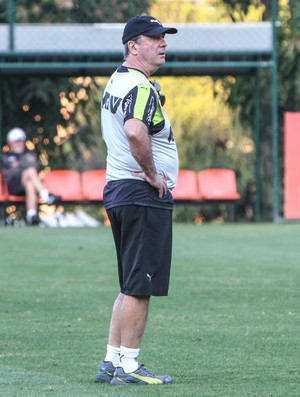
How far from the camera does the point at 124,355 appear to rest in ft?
21.4

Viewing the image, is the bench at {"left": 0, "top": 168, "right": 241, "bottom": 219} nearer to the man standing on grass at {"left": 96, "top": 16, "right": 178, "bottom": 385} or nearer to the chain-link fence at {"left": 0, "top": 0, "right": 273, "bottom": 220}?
the chain-link fence at {"left": 0, "top": 0, "right": 273, "bottom": 220}

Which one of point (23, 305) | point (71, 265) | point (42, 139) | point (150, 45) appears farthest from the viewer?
point (42, 139)

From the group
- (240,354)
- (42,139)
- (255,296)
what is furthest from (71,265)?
(42,139)

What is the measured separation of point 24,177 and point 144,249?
14472mm

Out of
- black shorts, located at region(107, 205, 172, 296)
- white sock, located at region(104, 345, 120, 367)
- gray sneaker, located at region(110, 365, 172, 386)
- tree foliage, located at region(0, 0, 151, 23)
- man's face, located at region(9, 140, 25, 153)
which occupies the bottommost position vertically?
gray sneaker, located at region(110, 365, 172, 386)

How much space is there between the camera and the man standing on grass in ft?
21.0

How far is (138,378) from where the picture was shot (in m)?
6.48

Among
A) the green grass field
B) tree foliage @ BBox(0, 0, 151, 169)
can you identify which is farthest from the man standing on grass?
tree foliage @ BBox(0, 0, 151, 169)

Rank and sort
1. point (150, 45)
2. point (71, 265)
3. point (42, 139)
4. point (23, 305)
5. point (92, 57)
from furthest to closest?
1. point (42, 139)
2. point (92, 57)
3. point (71, 265)
4. point (23, 305)
5. point (150, 45)

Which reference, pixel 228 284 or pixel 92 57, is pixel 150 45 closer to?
pixel 228 284

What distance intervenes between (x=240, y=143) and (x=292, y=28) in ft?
32.0

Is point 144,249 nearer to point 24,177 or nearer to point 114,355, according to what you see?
point 114,355

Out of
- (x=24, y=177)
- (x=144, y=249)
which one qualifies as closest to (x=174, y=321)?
(x=144, y=249)

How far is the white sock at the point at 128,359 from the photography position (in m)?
6.52
